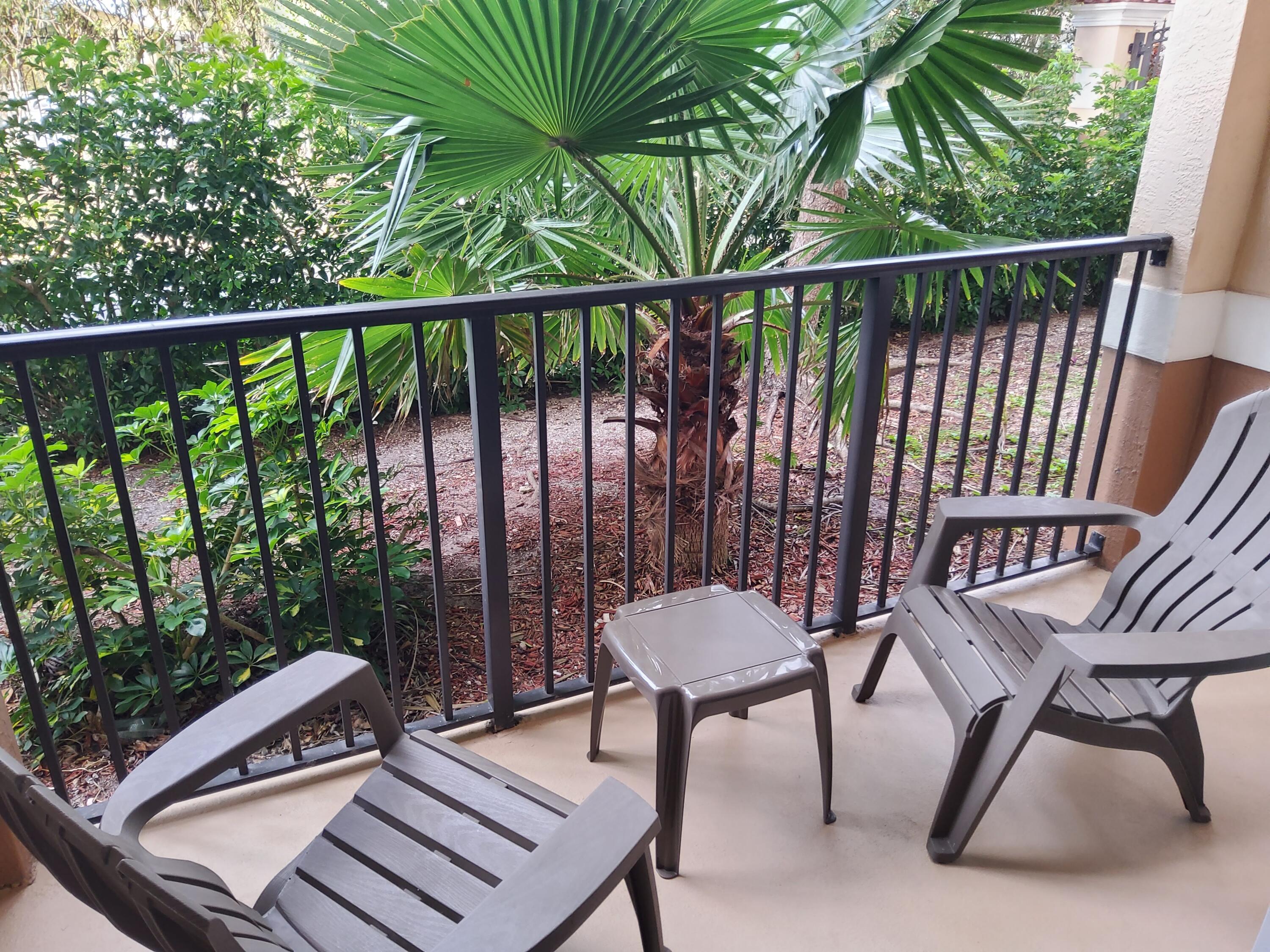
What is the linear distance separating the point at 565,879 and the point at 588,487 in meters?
1.12

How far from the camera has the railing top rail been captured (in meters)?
1.37

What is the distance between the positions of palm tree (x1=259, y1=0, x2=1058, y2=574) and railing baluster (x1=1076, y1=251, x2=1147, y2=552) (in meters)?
0.75

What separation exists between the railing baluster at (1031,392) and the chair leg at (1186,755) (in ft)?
1.92

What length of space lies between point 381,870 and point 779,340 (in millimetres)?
2288

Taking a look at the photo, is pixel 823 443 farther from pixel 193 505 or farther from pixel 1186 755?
pixel 193 505

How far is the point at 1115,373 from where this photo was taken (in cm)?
259

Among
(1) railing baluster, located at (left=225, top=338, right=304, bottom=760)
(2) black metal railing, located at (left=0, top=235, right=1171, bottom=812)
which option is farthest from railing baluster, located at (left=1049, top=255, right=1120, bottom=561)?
(1) railing baluster, located at (left=225, top=338, right=304, bottom=760)

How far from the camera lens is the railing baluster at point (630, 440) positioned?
6.27ft

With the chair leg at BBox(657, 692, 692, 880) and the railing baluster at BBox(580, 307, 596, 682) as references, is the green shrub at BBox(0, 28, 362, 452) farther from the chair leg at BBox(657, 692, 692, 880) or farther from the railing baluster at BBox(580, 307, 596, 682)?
the chair leg at BBox(657, 692, 692, 880)

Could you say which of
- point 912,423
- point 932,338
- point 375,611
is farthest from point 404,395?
point 932,338

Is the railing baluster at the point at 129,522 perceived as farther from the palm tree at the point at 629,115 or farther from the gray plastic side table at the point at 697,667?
the gray plastic side table at the point at 697,667

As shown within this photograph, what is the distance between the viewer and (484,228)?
8.55ft

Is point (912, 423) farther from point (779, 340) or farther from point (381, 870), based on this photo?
point (381, 870)

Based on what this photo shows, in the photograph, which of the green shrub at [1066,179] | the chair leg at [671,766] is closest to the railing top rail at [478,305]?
the chair leg at [671,766]
